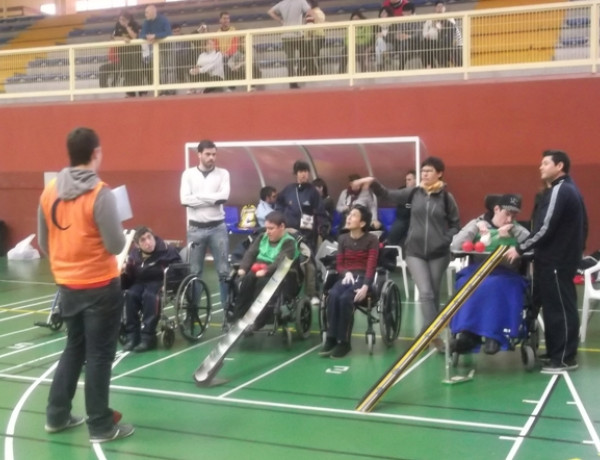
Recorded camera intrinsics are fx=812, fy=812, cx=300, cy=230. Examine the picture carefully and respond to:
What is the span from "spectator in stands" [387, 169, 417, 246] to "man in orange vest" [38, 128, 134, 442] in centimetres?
621

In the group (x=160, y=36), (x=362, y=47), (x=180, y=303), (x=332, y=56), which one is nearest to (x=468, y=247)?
(x=180, y=303)

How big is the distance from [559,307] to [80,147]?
138 inches

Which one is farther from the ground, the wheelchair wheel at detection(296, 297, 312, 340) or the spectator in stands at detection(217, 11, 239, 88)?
the spectator in stands at detection(217, 11, 239, 88)

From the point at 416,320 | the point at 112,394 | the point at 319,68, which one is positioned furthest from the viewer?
the point at 319,68

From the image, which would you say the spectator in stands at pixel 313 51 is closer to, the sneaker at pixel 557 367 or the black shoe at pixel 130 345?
the black shoe at pixel 130 345

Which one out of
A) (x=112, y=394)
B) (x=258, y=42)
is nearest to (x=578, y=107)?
(x=258, y=42)

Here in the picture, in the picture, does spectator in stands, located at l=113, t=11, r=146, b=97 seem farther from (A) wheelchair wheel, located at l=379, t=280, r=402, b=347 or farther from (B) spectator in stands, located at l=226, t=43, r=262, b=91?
(A) wheelchair wheel, located at l=379, t=280, r=402, b=347

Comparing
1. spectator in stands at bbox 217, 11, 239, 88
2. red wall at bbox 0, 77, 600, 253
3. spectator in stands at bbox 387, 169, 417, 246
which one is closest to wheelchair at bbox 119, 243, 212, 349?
spectator in stands at bbox 387, 169, 417, 246

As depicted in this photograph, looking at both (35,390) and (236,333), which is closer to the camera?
(35,390)

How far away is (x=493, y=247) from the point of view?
241 inches

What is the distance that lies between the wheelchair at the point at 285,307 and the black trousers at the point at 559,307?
204cm

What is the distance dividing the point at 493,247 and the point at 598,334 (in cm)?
185

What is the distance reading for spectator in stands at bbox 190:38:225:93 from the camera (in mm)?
11836

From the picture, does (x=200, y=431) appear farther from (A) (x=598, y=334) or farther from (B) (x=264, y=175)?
(B) (x=264, y=175)
